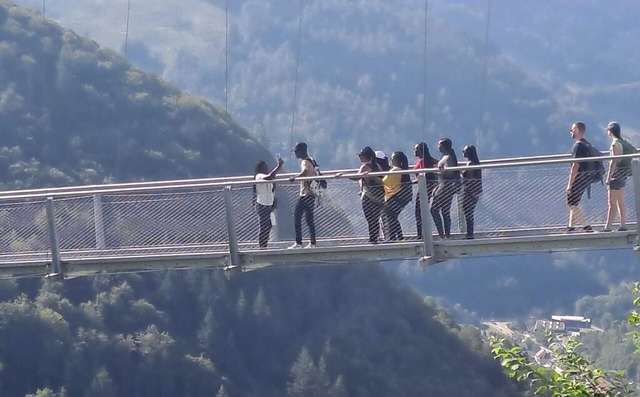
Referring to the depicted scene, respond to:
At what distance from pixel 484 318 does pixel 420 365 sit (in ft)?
244

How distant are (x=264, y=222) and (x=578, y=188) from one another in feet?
11.3

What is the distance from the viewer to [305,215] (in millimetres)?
16688

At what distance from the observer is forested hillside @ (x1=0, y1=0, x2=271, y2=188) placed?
77.8m

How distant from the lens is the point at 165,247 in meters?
16.8

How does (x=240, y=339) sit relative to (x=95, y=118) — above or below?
below

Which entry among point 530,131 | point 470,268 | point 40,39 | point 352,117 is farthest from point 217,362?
point 352,117

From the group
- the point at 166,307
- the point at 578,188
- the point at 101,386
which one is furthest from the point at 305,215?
the point at 166,307

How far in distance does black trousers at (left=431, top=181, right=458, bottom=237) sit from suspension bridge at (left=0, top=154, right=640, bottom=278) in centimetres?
13

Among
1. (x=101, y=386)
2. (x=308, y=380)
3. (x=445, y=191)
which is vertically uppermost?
(x=445, y=191)

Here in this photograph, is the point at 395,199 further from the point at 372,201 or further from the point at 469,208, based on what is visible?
the point at 469,208

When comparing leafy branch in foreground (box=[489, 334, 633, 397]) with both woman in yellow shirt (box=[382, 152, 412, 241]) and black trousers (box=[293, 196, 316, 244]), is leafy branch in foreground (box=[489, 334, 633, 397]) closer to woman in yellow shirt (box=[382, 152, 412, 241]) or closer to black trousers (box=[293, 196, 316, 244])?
woman in yellow shirt (box=[382, 152, 412, 241])

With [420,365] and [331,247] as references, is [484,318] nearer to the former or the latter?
[420,365]

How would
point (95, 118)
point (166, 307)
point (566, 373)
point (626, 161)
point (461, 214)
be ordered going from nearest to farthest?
point (566, 373) → point (626, 161) → point (461, 214) → point (166, 307) → point (95, 118)

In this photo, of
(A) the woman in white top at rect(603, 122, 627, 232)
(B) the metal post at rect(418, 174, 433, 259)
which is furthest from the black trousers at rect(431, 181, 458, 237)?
(A) the woman in white top at rect(603, 122, 627, 232)
